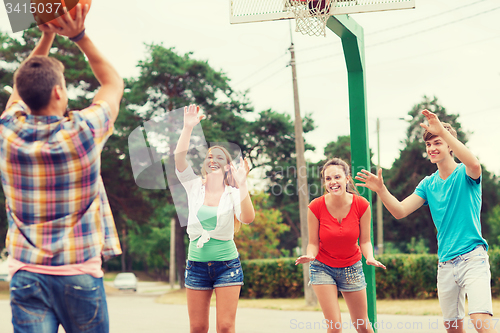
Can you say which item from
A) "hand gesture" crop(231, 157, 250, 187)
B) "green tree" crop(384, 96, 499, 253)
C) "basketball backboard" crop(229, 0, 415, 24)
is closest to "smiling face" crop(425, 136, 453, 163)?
"hand gesture" crop(231, 157, 250, 187)

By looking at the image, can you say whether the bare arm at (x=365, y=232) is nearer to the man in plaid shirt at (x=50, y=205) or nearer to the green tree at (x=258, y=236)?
the man in plaid shirt at (x=50, y=205)

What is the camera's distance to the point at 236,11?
5922 mm

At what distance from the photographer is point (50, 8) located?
98.5 inches

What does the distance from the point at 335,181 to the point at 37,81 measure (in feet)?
9.43

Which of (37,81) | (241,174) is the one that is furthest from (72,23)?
(241,174)

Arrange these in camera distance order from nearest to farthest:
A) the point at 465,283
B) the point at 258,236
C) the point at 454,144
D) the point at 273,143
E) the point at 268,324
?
the point at 454,144 < the point at 465,283 < the point at 268,324 < the point at 258,236 < the point at 273,143

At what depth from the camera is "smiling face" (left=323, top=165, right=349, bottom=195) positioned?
4.51 meters

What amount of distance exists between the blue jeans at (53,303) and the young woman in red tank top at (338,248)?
2355mm

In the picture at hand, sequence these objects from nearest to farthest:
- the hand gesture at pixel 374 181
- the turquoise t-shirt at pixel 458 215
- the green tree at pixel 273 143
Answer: the turquoise t-shirt at pixel 458 215 → the hand gesture at pixel 374 181 → the green tree at pixel 273 143

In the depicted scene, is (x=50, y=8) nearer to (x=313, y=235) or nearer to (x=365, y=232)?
(x=313, y=235)

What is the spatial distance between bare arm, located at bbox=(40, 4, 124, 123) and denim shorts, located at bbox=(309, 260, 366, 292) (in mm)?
2581

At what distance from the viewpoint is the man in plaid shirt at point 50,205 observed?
2.17m

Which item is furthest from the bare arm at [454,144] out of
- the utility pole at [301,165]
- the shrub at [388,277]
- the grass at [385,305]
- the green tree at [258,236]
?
the green tree at [258,236]

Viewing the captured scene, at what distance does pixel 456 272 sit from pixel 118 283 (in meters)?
38.0
